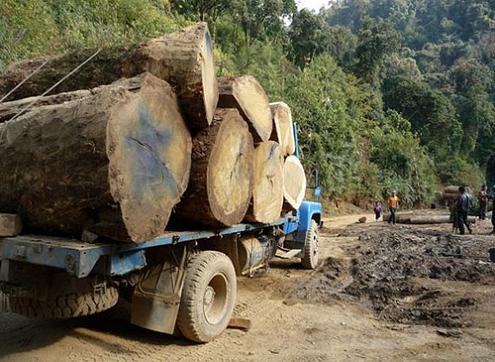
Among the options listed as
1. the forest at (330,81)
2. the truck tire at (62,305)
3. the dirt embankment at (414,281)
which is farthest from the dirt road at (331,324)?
the forest at (330,81)

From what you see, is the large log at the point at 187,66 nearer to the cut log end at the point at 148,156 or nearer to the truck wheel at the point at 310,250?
the cut log end at the point at 148,156

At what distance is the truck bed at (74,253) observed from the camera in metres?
3.33

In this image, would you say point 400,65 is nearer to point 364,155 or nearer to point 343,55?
point 343,55

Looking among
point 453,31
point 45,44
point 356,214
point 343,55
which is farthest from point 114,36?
point 453,31

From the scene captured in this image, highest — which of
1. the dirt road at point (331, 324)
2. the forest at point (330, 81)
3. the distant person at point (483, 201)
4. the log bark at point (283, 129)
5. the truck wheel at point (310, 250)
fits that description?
the forest at point (330, 81)

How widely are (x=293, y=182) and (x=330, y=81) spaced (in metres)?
25.0

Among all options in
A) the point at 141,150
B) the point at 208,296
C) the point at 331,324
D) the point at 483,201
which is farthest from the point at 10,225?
the point at 483,201

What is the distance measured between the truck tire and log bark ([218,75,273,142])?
2.27 metres

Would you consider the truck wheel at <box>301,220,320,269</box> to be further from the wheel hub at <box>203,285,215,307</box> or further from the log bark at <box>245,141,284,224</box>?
the wheel hub at <box>203,285,215,307</box>

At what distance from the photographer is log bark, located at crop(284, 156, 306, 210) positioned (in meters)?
7.47

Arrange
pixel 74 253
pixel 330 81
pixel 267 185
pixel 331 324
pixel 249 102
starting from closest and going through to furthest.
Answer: pixel 74 253, pixel 249 102, pixel 331 324, pixel 267 185, pixel 330 81

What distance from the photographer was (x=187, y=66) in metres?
4.45

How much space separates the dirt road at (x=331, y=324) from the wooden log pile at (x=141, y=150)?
1.19 meters

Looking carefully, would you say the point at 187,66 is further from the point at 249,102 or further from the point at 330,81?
the point at 330,81
